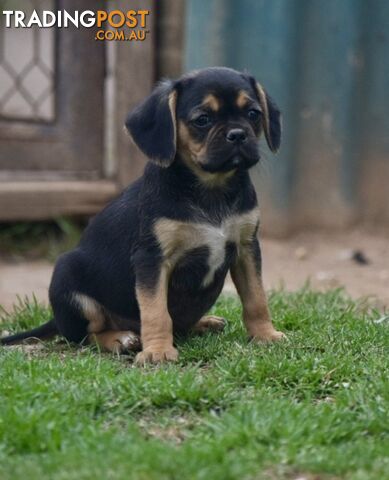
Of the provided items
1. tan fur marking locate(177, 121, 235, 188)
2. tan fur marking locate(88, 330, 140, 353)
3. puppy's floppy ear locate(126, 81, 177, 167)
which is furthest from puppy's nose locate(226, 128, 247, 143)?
tan fur marking locate(88, 330, 140, 353)

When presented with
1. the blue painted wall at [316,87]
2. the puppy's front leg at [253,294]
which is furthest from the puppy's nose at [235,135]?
the blue painted wall at [316,87]

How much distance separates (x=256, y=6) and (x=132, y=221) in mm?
4384

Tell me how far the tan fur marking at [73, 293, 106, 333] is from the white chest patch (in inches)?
22.6

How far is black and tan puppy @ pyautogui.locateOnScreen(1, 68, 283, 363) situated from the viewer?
469cm

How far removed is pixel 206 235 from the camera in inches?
188

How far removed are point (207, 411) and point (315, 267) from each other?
182 inches

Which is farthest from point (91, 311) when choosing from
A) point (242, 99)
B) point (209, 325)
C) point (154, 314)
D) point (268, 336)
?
point (242, 99)

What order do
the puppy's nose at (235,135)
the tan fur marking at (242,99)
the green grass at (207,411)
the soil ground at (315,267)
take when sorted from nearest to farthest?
the green grass at (207,411) < the puppy's nose at (235,135) < the tan fur marking at (242,99) < the soil ground at (315,267)

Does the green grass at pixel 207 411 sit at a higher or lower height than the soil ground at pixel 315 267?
higher

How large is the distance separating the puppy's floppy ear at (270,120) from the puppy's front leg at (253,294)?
0.50 metres

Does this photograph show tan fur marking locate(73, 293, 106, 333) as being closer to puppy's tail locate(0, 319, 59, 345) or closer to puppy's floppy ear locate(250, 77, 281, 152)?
puppy's tail locate(0, 319, 59, 345)

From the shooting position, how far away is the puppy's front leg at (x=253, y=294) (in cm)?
502

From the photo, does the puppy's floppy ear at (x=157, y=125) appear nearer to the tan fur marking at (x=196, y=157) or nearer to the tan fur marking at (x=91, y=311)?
the tan fur marking at (x=196, y=157)

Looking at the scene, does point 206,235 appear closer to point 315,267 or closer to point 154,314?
point 154,314
